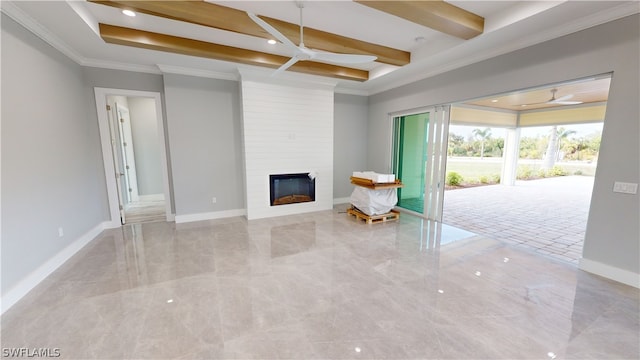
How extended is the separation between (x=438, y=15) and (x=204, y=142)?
4108mm

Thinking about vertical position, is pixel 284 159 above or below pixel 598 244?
above

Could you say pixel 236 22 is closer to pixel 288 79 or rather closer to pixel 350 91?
pixel 288 79

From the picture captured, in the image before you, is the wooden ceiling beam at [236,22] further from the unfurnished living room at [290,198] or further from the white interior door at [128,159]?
the white interior door at [128,159]

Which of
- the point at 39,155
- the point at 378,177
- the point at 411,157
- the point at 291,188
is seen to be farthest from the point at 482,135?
the point at 39,155

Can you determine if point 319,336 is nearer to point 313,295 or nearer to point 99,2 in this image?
point 313,295

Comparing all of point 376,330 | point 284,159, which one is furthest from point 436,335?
point 284,159

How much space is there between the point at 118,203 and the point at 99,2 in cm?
319

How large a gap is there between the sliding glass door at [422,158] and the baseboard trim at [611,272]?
6.59 ft

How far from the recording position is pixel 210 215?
15.5ft

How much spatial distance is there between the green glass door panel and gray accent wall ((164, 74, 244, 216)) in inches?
136

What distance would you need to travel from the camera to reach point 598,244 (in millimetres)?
2637

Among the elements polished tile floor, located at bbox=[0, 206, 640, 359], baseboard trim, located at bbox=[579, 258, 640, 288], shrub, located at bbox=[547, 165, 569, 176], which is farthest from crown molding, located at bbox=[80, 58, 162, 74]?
shrub, located at bbox=[547, 165, 569, 176]

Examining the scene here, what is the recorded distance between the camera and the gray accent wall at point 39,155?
2.22m

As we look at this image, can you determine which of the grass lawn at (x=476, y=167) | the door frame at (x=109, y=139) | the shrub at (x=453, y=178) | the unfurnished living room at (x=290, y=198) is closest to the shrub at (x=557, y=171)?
the grass lawn at (x=476, y=167)
